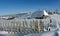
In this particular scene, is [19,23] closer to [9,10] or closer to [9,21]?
[9,21]

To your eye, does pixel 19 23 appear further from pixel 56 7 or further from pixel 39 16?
pixel 56 7

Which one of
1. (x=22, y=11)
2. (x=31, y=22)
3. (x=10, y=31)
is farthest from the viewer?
(x=22, y=11)

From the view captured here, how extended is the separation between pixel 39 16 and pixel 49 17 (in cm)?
20

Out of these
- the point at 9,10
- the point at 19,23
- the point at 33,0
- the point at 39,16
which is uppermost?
the point at 33,0

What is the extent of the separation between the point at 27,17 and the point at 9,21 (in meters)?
0.37

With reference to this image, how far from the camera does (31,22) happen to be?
205 centimetres

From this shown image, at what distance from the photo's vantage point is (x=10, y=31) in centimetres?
193

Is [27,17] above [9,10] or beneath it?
beneath

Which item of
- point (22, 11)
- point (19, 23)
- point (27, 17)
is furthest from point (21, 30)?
point (22, 11)

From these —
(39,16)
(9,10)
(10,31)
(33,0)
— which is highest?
(33,0)

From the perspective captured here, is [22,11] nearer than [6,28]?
No

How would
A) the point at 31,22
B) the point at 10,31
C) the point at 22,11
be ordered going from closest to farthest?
the point at 10,31 → the point at 31,22 → the point at 22,11

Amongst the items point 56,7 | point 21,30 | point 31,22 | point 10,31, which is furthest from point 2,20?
point 56,7

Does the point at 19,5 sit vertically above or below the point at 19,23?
above
